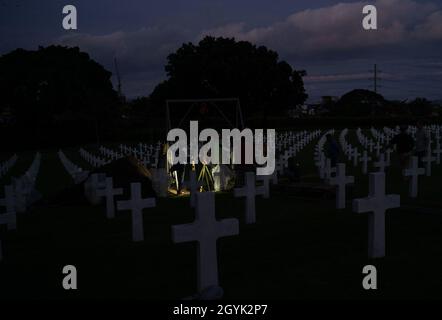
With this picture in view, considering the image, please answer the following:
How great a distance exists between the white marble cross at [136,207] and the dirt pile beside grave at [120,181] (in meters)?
4.05

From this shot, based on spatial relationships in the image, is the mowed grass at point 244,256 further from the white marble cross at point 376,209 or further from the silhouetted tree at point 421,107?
the silhouetted tree at point 421,107

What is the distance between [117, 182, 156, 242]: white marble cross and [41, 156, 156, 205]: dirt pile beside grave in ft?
13.3

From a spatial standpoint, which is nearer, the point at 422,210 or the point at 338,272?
the point at 338,272

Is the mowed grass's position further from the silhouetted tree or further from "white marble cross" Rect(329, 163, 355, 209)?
the silhouetted tree

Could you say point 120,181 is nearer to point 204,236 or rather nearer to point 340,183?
point 340,183

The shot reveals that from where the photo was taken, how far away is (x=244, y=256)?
726 cm

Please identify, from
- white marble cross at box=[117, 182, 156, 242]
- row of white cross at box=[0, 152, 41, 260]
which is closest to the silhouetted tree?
row of white cross at box=[0, 152, 41, 260]

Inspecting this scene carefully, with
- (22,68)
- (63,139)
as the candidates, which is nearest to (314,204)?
(63,139)

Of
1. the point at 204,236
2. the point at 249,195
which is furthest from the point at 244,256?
the point at 249,195

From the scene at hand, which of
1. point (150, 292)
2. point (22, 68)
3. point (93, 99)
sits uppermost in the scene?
point (22, 68)

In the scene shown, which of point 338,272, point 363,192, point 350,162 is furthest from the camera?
point 350,162

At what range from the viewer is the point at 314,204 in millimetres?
11562
